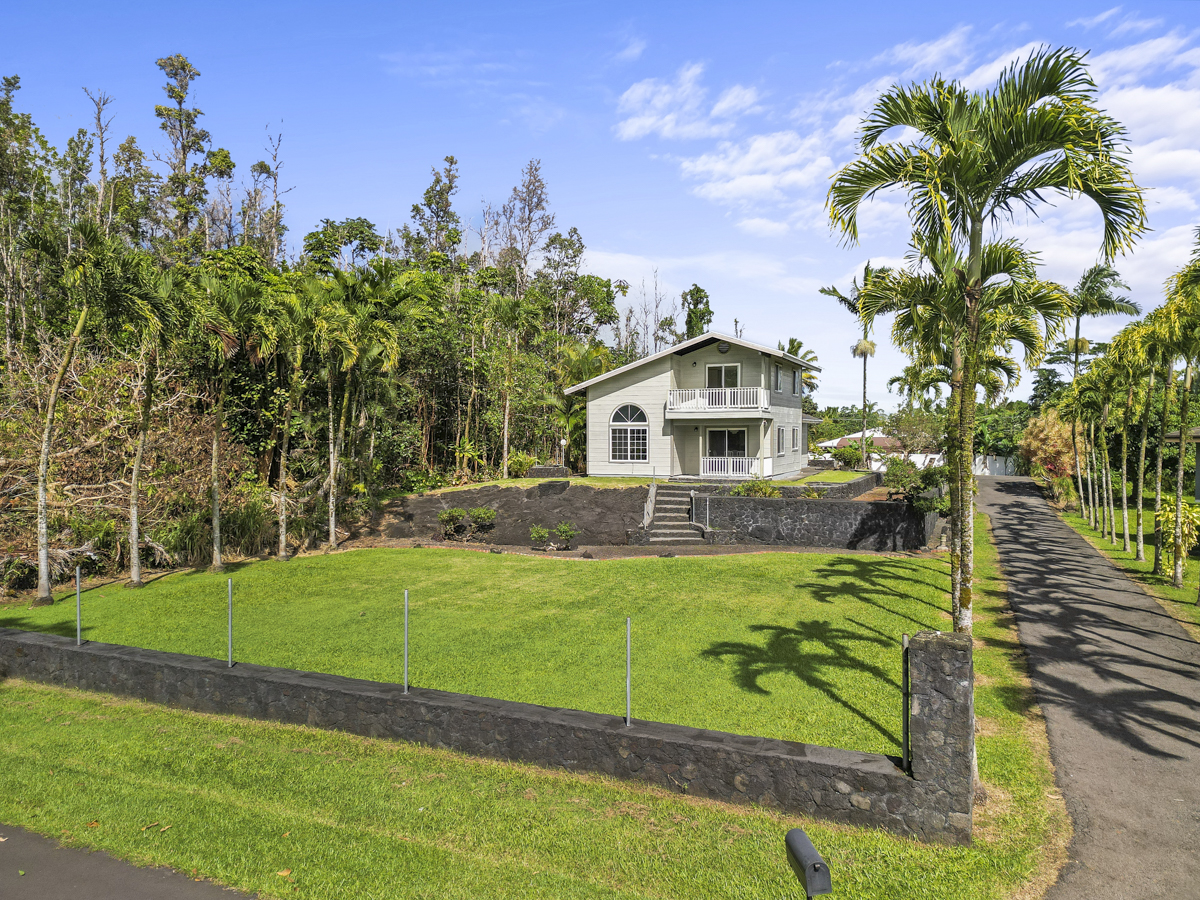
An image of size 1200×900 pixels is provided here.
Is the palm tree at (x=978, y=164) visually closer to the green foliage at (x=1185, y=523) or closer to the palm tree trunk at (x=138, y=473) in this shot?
the green foliage at (x=1185, y=523)

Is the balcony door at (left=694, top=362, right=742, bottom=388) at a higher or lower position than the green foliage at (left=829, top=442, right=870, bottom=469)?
higher

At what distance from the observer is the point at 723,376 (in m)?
28.2

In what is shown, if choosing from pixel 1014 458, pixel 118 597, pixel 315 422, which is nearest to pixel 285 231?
pixel 315 422

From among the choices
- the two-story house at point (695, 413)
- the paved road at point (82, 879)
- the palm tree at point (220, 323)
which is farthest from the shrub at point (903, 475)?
the paved road at point (82, 879)

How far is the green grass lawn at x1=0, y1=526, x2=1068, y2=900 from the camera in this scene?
4965mm

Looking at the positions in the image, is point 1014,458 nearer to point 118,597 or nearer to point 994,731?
point 994,731

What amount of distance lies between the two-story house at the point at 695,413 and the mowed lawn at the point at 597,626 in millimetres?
9966

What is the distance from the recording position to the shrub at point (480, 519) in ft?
73.3

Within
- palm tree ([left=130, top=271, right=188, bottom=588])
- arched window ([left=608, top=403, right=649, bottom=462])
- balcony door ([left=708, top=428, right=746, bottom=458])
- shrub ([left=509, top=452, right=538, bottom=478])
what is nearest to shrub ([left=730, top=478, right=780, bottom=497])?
balcony door ([left=708, top=428, right=746, bottom=458])

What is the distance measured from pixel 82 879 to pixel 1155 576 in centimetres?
1954

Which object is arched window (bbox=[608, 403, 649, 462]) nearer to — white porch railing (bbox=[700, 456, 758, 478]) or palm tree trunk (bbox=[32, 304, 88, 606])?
white porch railing (bbox=[700, 456, 758, 478])

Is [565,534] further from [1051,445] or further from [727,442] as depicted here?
[1051,445]

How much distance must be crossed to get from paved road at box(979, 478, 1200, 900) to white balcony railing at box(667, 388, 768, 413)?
12759mm

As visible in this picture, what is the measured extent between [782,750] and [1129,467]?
1630 inches
